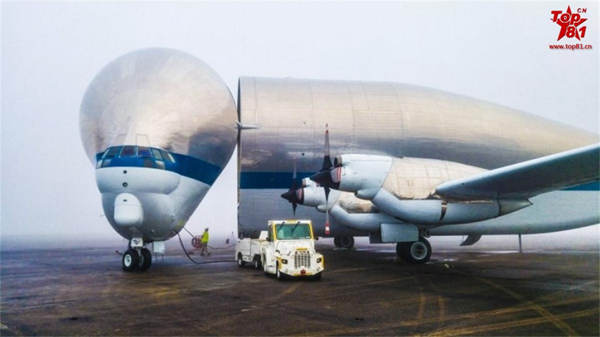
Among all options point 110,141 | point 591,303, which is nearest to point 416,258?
point 591,303

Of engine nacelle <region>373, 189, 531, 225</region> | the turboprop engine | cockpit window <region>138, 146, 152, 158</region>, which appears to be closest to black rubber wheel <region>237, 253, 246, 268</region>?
the turboprop engine

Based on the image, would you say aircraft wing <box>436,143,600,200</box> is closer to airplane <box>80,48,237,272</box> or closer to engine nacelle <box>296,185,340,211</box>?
engine nacelle <box>296,185,340,211</box>

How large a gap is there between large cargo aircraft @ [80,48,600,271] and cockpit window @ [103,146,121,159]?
0.04 m

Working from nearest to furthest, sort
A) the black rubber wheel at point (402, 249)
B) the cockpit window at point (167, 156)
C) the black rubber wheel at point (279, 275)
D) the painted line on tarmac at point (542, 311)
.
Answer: the painted line on tarmac at point (542, 311)
the black rubber wheel at point (279, 275)
the cockpit window at point (167, 156)
the black rubber wheel at point (402, 249)

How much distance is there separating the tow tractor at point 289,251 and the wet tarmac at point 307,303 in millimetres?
400

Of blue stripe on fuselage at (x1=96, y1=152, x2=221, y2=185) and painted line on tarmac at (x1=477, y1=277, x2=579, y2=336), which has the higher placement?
blue stripe on fuselage at (x1=96, y1=152, x2=221, y2=185)

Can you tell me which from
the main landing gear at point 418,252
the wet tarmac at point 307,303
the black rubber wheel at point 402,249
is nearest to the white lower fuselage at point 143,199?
the wet tarmac at point 307,303

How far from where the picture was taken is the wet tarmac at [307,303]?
7.48 meters

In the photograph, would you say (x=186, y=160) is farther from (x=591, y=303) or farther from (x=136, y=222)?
(x=591, y=303)

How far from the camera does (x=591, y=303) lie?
9.69m

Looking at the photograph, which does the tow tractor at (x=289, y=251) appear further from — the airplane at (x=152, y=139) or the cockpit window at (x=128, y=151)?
the cockpit window at (x=128, y=151)

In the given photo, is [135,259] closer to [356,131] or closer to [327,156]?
[327,156]

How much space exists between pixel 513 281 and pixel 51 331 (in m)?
11.6

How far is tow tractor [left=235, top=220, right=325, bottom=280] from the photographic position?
13516mm
